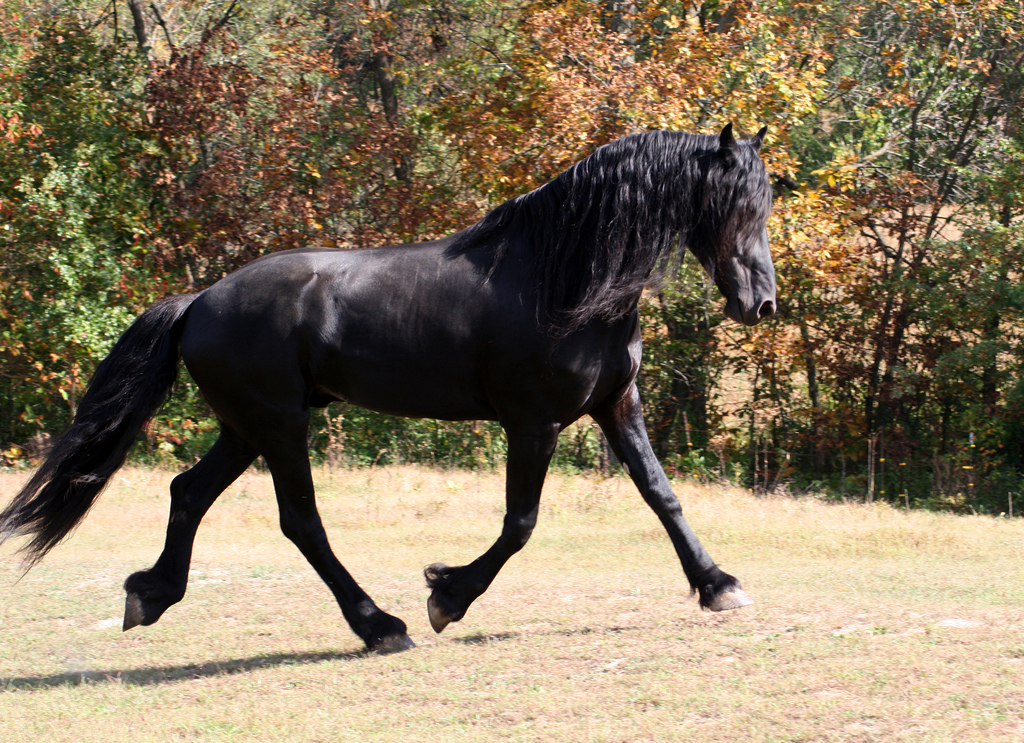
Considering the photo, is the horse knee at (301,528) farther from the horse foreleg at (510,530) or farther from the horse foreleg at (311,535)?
the horse foreleg at (510,530)

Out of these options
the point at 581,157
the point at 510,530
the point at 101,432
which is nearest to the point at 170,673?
the point at 101,432

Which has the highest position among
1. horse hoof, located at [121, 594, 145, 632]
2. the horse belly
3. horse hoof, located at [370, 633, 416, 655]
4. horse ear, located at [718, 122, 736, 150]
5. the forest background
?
the forest background

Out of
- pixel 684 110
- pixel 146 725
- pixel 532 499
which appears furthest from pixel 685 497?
pixel 146 725

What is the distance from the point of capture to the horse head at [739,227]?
4.52 meters

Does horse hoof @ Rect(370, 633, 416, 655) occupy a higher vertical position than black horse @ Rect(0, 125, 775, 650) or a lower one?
lower

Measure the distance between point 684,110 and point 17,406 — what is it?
10242 mm

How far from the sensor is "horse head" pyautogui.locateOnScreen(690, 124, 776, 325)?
4523 mm

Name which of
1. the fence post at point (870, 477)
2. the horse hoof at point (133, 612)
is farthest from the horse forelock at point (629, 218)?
the fence post at point (870, 477)

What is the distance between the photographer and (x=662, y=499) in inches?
197

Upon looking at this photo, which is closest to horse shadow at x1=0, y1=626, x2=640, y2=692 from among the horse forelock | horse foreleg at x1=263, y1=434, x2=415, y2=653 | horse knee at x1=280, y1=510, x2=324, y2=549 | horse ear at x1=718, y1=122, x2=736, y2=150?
horse foreleg at x1=263, y1=434, x2=415, y2=653

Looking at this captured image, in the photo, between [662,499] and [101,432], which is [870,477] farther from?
[101,432]

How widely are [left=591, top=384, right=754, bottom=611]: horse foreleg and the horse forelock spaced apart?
2.05ft

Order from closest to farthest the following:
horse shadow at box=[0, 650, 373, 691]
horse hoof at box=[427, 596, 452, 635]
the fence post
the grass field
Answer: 1. the grass field
2. horse shadow at box=[0, 650, 373, 691]
3. horse hoof at box=[427, 596, 452, 635]
4. the fence post

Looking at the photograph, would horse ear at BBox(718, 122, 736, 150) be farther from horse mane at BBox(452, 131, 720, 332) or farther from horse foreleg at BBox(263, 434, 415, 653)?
horse foreleg at BBox(263, 434, 415, 653)
